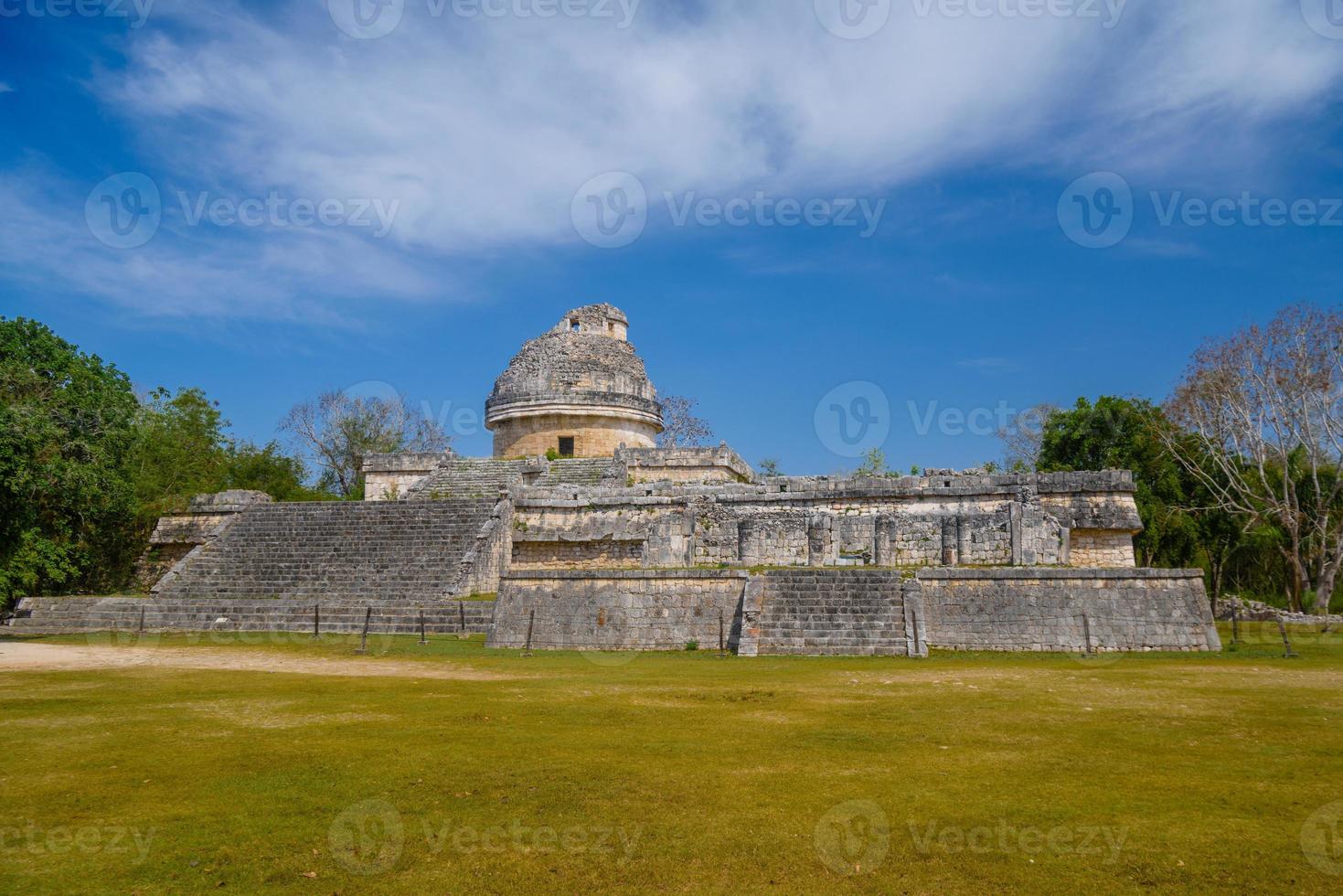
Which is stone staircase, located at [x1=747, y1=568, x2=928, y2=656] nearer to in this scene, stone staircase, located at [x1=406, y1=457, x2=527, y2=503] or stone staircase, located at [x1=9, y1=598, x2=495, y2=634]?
stone staircase, located at [x1=9, y1=598, x2=495, y2=634]

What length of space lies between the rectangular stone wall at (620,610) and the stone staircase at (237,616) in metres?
1.22

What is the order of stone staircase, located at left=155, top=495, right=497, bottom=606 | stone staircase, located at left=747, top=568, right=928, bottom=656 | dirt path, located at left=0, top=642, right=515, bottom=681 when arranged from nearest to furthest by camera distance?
dirt path, located at left=0, top=642, right=515, bottom=681
stone staircase, located at left=747, top=568, right=928, bottom=656
stone staircase, located at left=155, top=495, right=497, bottom=606

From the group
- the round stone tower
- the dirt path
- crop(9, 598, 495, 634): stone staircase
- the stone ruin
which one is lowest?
the dirt path

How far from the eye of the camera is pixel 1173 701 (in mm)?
9695

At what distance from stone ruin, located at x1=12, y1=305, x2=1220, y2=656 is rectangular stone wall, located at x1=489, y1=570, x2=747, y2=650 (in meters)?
0.04

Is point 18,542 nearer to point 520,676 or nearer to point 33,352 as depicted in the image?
point 33,352

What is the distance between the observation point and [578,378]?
28672mm

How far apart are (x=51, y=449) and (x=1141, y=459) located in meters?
30.0

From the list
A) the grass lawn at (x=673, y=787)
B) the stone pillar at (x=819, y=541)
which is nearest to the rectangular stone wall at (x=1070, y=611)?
the grass lawn at (x=673, y=787)

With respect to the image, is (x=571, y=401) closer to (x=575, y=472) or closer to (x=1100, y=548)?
(x=575, y=472)

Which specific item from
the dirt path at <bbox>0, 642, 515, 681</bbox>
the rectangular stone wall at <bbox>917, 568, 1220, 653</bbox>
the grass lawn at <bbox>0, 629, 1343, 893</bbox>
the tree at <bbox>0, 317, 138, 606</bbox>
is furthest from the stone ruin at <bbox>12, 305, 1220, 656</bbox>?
the grass lawn at <bbox>0, 629, 1343, 893</bbox>

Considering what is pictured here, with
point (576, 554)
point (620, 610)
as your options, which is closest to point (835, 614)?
point (620, 610)

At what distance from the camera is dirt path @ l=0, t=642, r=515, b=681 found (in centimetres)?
1259

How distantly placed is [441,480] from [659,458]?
20.3 ft
